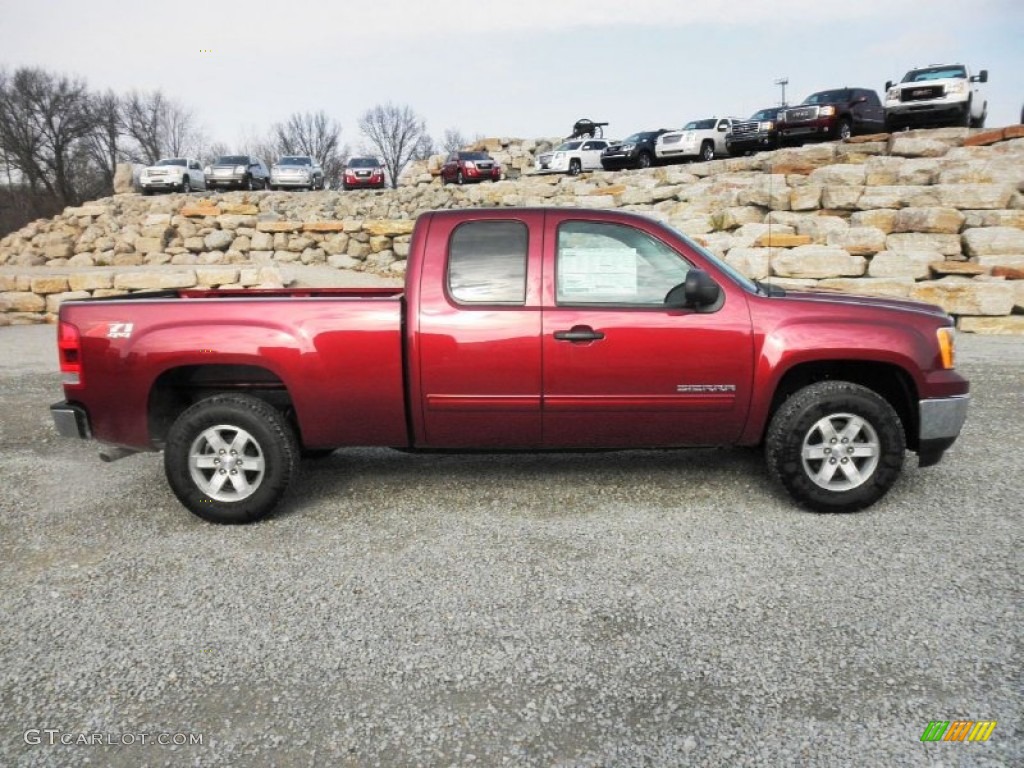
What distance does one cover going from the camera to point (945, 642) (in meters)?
2.82

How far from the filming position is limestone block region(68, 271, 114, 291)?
14.6 metres

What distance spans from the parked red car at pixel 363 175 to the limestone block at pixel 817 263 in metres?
23.1

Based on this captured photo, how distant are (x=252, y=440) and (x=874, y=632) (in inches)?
126

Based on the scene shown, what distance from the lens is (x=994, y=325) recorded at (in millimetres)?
11211

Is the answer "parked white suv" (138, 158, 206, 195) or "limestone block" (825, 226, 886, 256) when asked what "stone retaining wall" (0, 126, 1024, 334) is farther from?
"parked white suv" (138, 158, 206, 195)

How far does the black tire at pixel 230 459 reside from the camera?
13.4ft

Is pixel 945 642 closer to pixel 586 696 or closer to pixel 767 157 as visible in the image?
pixel 586 696

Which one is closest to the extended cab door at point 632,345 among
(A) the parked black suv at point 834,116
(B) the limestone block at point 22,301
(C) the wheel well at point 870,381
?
(C) the wheel well at point 870,381

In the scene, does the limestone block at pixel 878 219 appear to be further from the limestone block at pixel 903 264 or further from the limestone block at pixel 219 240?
the limestone block at pixel 219 240

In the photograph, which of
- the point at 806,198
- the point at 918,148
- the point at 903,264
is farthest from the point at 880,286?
the point at 918,148

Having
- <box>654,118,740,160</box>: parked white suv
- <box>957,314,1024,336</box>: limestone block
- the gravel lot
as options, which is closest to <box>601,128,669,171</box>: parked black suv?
<box>654,118,740,160</box>: parked white suv

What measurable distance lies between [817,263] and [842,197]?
2469 millimetres

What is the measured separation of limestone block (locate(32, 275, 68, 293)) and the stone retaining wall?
3 cm

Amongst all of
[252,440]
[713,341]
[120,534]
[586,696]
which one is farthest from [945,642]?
[120,534]
